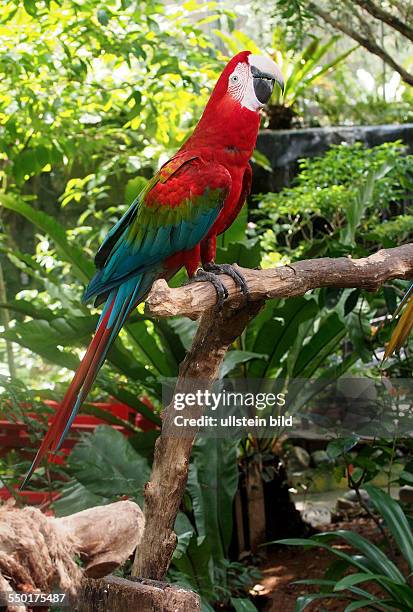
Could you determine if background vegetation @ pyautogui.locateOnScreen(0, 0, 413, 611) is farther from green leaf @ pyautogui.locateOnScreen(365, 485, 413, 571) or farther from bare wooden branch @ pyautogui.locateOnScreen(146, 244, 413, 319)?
bare wooden branch @ pyautogui.locateOnScreen(146, 244, 413, 319)

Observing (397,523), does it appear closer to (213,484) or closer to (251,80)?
(213,484)

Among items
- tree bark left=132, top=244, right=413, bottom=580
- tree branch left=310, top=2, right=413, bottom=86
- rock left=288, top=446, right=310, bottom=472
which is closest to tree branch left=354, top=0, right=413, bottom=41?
tree branch left=310, top=2, right=413, bottom=86

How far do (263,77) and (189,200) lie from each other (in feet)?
0.80

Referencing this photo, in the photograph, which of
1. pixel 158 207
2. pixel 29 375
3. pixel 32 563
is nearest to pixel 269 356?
pixel 158 207

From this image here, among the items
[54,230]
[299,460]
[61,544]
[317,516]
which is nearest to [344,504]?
[317,516]

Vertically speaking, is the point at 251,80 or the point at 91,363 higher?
the point at 251,80

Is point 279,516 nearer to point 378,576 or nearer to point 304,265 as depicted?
point 378,576

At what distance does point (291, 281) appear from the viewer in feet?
3.93

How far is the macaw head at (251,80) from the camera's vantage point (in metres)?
1.27

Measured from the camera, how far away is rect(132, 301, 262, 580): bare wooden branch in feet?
3.95

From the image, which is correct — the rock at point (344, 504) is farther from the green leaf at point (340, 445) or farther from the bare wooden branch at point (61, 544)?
the bare wooden branch at point (61, 544)

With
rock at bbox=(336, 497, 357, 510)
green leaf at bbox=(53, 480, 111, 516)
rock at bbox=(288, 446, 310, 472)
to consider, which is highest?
rock at bbox=(288, 446, 310, 472)

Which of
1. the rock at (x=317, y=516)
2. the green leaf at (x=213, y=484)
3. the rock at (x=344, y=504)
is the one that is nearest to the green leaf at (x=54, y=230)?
the green leaf at (x=213, y=484)

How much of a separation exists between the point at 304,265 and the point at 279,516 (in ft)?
4.47
